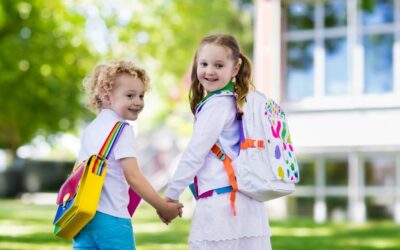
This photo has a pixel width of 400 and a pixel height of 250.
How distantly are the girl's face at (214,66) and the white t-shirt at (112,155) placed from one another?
1.54 feet

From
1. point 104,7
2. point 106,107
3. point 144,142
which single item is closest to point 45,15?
point 104,7

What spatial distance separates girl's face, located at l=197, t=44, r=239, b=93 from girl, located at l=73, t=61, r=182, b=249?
12.8 inches

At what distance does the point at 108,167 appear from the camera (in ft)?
13.5

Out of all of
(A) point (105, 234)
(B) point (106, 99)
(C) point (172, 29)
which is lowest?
(A) point (105, 234)

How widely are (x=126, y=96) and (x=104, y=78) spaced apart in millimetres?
147

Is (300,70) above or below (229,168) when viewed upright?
above

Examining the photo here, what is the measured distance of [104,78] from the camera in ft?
13.8

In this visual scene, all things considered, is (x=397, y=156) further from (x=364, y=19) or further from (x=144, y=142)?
(x=144, y=142)

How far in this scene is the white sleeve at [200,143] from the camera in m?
4.07

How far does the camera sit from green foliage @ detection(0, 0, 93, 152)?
64.1 ft

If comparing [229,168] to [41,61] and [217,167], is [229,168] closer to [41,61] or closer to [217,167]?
[217,167]

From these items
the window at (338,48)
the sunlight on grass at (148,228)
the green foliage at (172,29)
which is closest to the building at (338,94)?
the window at (338,48)

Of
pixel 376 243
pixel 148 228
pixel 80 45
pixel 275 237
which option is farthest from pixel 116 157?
pixel 80 45

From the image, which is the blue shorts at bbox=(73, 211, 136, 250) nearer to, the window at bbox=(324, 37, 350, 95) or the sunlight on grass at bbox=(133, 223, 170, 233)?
the sunlight on grass at bbox=(133, 223, 170, 233)
